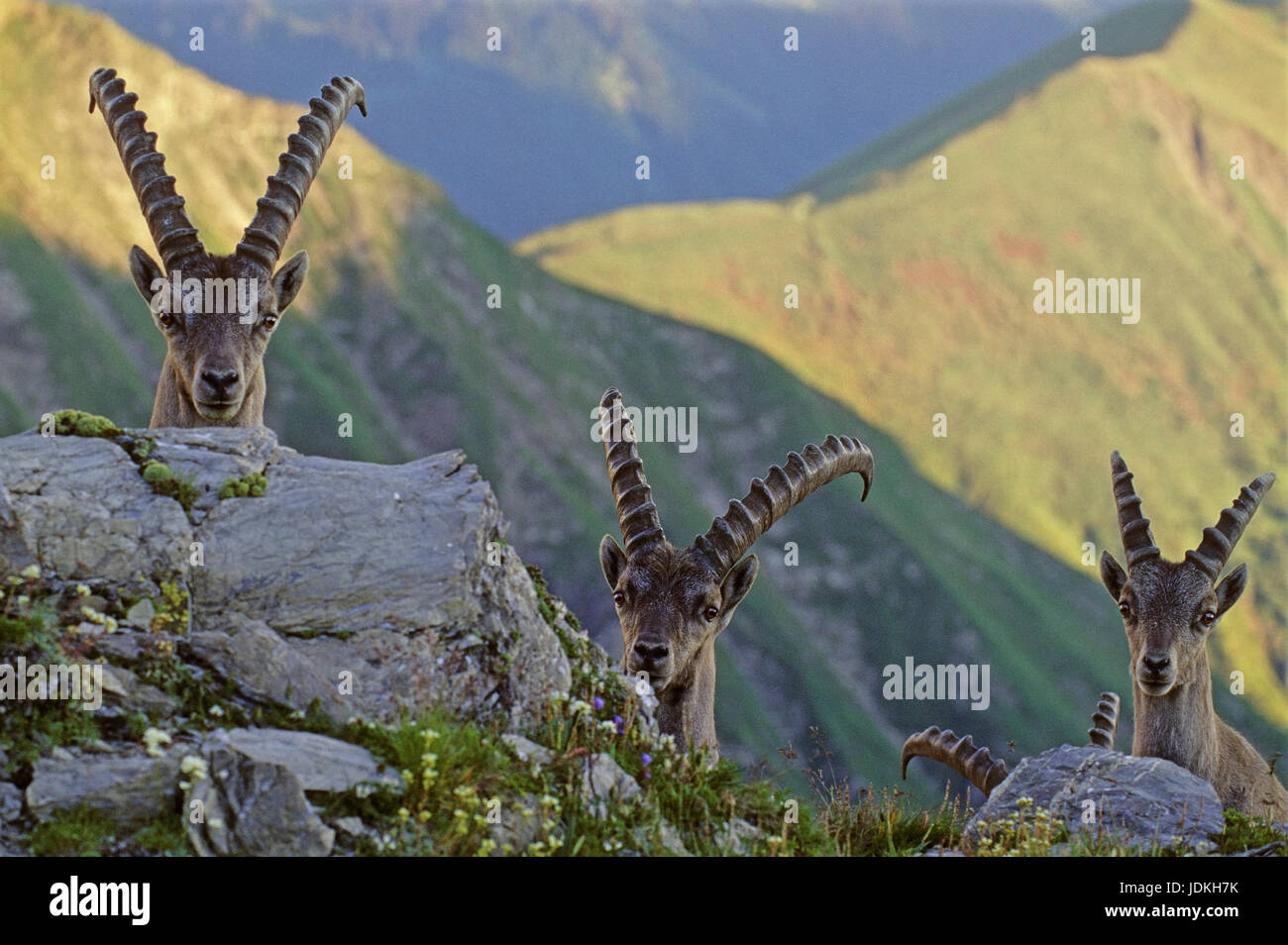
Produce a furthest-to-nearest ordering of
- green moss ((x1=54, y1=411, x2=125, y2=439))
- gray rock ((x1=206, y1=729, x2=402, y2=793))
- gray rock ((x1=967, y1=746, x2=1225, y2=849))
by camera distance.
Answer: green moss ((x1=54, y1=411, x2=125, y2=439)) → gray rock ((x1=967, y1=746, x2=1225, y2=849)) → gray rock ((x1=206, y1=729, x2=402, y2=793))

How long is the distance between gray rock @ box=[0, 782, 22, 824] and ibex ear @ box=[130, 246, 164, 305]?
311 inches

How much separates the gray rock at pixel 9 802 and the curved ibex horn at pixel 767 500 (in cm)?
814

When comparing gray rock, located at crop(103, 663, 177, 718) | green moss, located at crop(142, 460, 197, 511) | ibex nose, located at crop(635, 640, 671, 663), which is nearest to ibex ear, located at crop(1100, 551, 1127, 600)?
ibex nose, located at crop(635, 640, 671, 663)

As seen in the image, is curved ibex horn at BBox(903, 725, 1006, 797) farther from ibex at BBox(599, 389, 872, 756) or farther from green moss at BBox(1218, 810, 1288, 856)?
green moss at BBox(1218, 810, 1288, 856)

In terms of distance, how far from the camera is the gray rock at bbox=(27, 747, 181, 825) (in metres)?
10.6

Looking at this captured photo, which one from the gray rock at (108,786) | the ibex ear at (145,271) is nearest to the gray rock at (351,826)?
the gray rock at (108,786)

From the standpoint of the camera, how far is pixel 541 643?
13.3 metres

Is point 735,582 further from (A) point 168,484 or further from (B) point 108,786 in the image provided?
(B) point 108,786

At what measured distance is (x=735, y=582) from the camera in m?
18.0

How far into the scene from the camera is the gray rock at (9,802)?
10.5 meters

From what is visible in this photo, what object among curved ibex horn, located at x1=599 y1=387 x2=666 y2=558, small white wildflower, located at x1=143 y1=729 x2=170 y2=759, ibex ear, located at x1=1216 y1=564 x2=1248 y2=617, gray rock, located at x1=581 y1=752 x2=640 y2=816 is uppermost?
curved ibex horn, located at x1=599 y1=387 x2=666 y2=558
